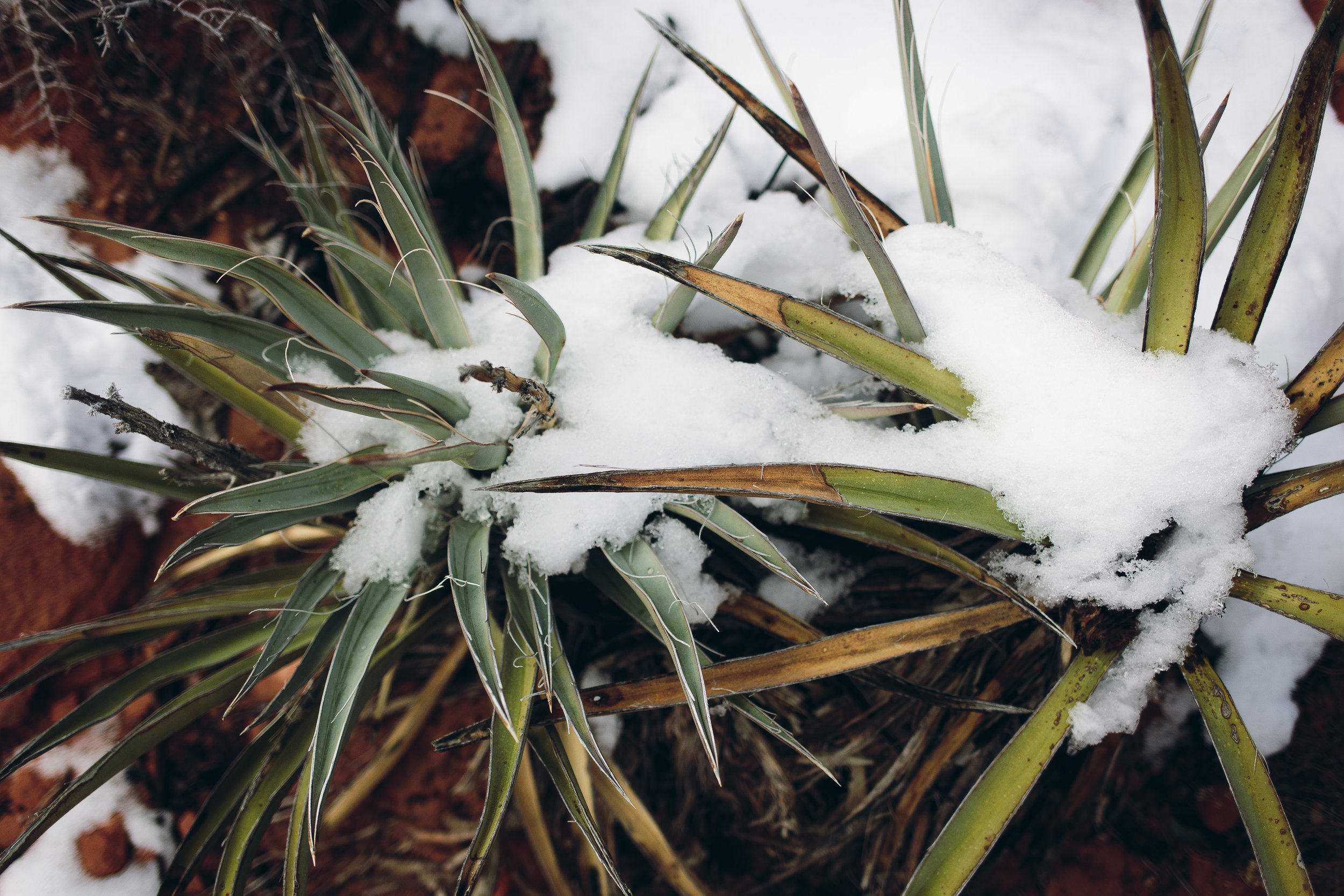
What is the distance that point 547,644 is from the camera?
2.67 ft

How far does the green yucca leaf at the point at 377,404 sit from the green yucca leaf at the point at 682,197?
17.3 inches

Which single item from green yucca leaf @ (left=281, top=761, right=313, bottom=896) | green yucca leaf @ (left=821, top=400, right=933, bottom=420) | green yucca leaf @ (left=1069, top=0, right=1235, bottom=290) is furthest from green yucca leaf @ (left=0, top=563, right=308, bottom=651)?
green yucca leaf @ (left=1069, top=0, right=1235, bottom=290)

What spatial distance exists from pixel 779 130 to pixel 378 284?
0.58m

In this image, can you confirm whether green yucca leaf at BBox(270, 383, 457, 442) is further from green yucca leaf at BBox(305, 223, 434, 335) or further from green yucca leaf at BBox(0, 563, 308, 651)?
green yucca leaf at BBox(0, 563, 308, 651)

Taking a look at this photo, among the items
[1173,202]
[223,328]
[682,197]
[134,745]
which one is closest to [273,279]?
[223,328]

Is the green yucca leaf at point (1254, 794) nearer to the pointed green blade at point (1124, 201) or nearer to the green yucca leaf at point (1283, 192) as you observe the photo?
the green yucca leaf at point (1283, 192)

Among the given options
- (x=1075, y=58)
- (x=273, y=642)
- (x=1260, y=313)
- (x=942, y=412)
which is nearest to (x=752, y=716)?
(x=942, y=412)

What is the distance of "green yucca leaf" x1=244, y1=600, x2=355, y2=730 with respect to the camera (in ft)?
2.62

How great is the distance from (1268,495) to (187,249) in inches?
49.6

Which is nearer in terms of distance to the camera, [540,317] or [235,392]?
[540,317]

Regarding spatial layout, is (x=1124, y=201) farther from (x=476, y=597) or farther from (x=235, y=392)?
(x=235, y=392)

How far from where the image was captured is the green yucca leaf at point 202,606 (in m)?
0.92

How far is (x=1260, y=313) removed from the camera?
2.38 ft

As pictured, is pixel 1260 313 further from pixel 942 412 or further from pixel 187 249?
pixel 187 249
